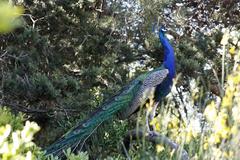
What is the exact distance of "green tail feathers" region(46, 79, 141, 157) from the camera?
160 inches

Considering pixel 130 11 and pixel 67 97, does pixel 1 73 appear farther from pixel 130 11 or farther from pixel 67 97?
pixel 130 11

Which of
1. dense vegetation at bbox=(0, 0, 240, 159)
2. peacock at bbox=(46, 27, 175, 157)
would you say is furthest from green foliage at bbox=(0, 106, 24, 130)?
dense vegetation at bbox=(0, 0, 240, 159)

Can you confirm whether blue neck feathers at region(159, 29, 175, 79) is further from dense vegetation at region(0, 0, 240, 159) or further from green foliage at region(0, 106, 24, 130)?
green foliage at region(0, 106, 24, 130)

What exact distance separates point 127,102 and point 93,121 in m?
0.46

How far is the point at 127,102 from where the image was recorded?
4648 mm

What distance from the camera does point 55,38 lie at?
5.84 m

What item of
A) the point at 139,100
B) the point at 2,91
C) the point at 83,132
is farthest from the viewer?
the point at 2,91

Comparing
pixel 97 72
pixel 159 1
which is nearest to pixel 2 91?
pixel 97 72

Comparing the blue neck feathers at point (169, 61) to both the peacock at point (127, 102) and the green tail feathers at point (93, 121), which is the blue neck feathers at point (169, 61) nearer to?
the peacock at point (127, 102)

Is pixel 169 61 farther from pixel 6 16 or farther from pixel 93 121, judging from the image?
pixel 6 16

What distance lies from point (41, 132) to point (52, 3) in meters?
1.42

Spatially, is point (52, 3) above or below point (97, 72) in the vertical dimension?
above

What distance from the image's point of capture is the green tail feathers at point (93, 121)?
13.3ft

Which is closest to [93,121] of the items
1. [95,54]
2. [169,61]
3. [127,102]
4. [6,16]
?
[127,102]
